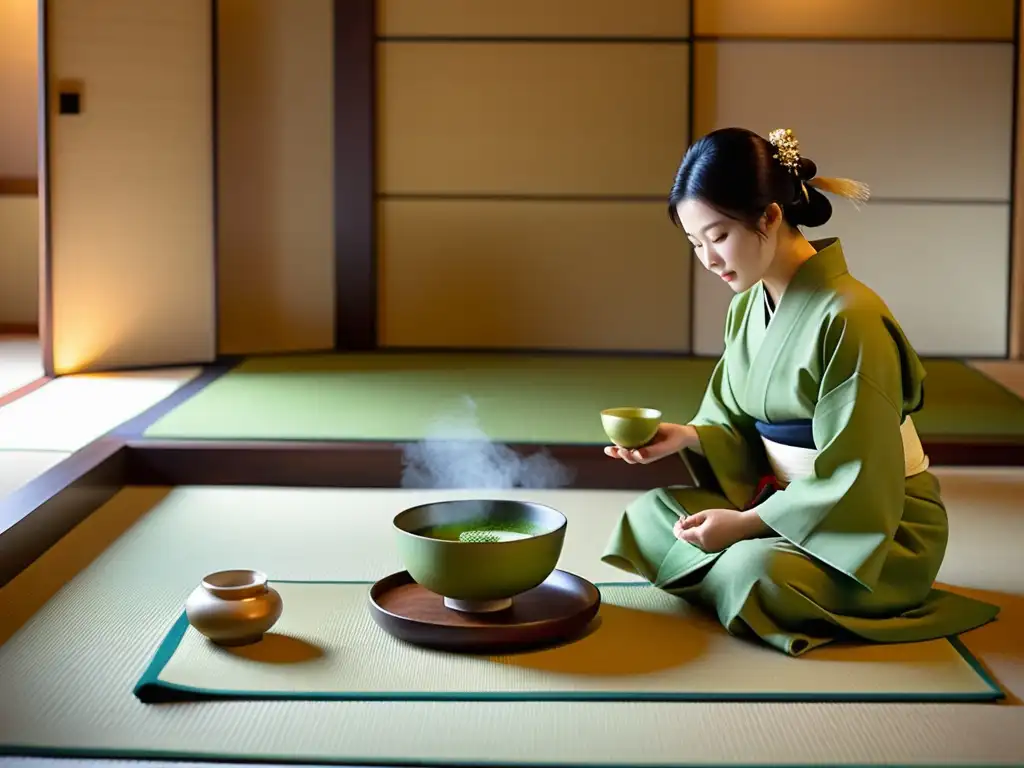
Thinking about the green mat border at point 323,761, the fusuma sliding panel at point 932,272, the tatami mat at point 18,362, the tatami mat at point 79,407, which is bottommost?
the green mat border at point 323,761

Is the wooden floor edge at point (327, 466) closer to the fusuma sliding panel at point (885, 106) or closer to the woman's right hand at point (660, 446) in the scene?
the woman's right hand at point (660, 446)

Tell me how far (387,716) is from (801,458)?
919mm

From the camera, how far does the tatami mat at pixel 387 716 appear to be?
172 centimetres

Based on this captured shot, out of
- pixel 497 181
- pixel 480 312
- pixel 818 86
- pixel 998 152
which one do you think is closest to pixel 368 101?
pixel 497 181

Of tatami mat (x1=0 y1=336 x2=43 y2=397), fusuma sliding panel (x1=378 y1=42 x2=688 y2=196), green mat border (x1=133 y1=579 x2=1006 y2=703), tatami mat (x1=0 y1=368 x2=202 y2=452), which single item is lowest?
green mat border (x1=133 y1=579 x2=1006 y2=703)

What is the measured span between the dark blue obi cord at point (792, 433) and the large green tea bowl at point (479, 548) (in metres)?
0.46

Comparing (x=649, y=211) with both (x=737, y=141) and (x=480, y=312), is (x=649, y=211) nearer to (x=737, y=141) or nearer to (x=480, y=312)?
(x=480, y=312)

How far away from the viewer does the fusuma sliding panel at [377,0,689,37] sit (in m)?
5.46

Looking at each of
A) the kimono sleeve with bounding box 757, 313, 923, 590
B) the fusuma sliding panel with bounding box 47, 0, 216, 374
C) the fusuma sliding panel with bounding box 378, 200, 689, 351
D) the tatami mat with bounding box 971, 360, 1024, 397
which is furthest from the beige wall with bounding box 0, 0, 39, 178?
the kimono sleeve with bounding box 757, 313, 923, 590

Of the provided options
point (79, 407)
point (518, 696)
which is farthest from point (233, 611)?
point (79, 407)

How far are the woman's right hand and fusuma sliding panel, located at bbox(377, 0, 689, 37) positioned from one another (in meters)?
3.39

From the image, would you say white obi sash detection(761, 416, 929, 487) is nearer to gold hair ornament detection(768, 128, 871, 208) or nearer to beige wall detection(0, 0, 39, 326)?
gold hair ornament detection(768, 128, 871, 208)

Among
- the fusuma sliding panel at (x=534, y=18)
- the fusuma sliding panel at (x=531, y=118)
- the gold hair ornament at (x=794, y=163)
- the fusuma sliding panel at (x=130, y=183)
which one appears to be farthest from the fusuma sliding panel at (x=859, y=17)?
the gold hair ornament at (x=794, y=163)

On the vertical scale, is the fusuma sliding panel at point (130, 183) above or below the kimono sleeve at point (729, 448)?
above
